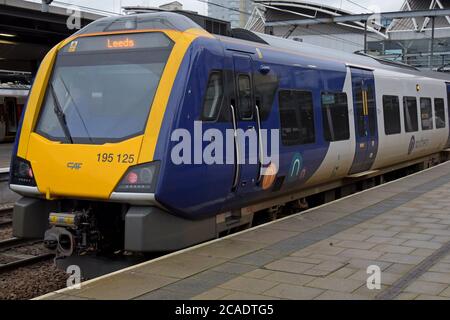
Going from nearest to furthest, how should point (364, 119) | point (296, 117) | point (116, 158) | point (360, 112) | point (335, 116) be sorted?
point (116, 158)
point (296, 117)
point (335, 116)
point (360, 112)
point (364, 119)

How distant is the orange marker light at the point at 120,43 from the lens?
258 inches

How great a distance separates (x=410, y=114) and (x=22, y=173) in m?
9.66

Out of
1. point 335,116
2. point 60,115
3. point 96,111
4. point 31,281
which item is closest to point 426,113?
point 335,116

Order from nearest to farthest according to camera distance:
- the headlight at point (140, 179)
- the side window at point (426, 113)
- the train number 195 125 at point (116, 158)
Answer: the headlight at point (140, 179), the train number 195 125 at point (116, 158), the side window at point (426, 113)

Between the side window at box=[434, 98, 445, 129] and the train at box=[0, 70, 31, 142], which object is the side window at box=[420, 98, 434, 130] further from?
the train at box=[0, 70, 31, 142]

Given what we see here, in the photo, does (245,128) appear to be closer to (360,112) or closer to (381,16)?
(360,112)

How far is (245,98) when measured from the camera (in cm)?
698

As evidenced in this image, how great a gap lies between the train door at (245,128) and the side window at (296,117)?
31.3 inches

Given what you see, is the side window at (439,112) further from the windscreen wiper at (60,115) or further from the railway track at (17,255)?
the windscreen wiper at (60,115)

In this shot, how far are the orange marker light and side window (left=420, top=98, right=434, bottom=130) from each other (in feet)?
32.3

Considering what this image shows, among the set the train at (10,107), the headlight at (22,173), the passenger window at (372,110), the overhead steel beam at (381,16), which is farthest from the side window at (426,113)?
the train at (10,107)

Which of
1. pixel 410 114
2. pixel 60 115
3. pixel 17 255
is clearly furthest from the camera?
pixel 410 114

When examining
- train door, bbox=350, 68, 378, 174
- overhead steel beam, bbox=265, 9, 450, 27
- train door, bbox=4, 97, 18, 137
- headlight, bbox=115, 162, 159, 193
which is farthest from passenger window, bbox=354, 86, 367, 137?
train door, bbox=4, 97, 18, 137
